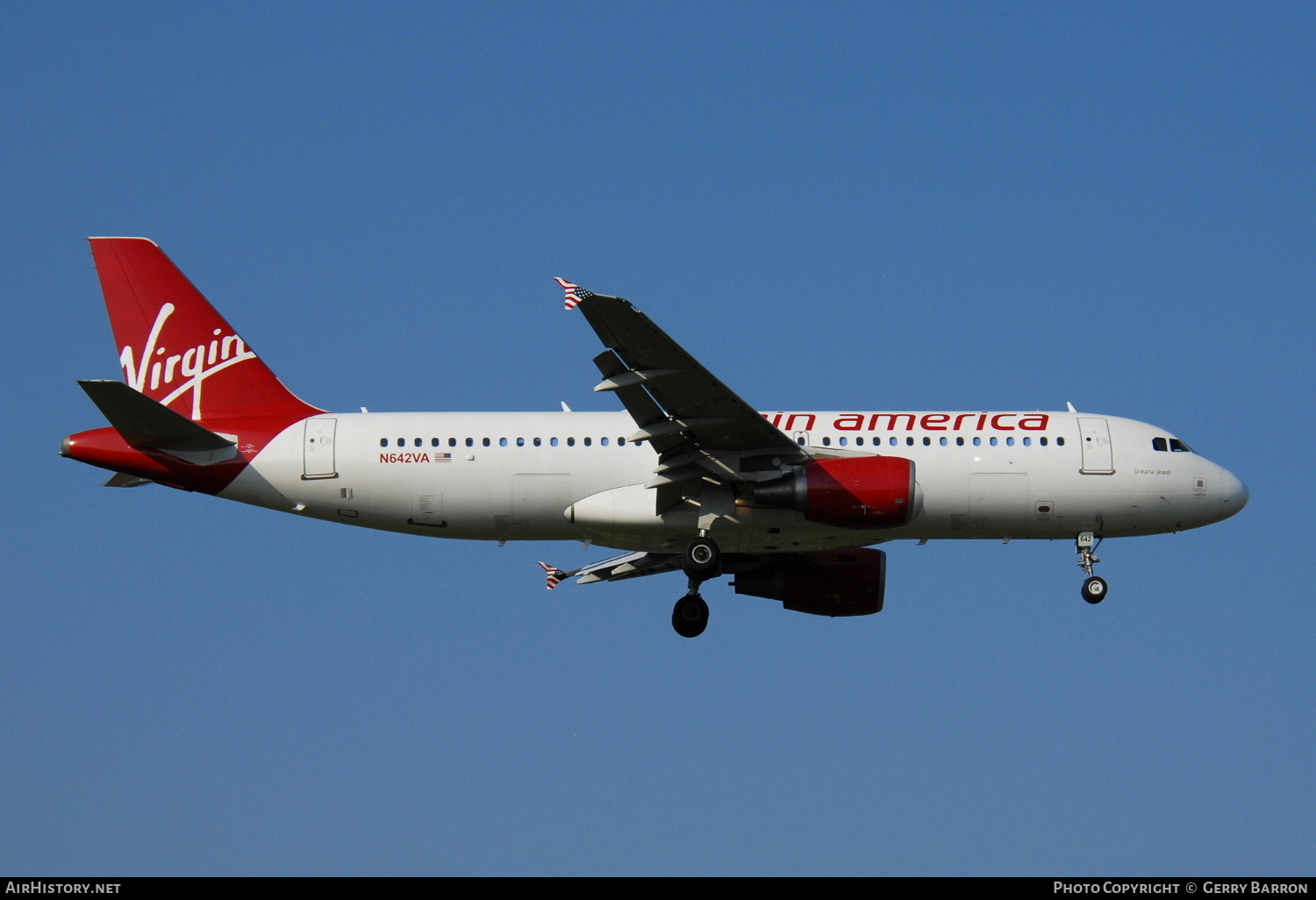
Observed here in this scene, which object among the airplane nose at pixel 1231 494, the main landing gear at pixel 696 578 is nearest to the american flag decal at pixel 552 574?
the main landing gear at pixel 696 578

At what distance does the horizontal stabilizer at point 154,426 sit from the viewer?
35.7 metres

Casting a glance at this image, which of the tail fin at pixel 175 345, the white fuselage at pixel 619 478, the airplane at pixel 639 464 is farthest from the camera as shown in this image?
the tail fin at pixel 175 345

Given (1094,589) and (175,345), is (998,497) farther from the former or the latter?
(175,345)

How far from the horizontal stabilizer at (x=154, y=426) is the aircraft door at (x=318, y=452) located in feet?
5.64

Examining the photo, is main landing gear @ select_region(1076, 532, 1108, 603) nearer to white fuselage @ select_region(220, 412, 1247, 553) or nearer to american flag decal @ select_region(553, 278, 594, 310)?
white fuselage @ select_region(220, 412, 1247, 553)

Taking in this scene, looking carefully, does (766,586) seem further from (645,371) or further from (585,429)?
(645,371)

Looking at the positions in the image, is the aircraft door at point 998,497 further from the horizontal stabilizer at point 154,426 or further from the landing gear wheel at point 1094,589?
the horizontal stabilizer at point 154,426

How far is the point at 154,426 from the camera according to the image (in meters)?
37.4

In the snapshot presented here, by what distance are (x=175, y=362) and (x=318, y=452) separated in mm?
5002

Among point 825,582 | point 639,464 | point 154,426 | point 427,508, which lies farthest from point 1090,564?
point 154,426

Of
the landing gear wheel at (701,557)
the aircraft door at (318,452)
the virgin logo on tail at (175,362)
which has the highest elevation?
the virgin logo on tail at (175,362)

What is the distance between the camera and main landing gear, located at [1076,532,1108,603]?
1571 inches
